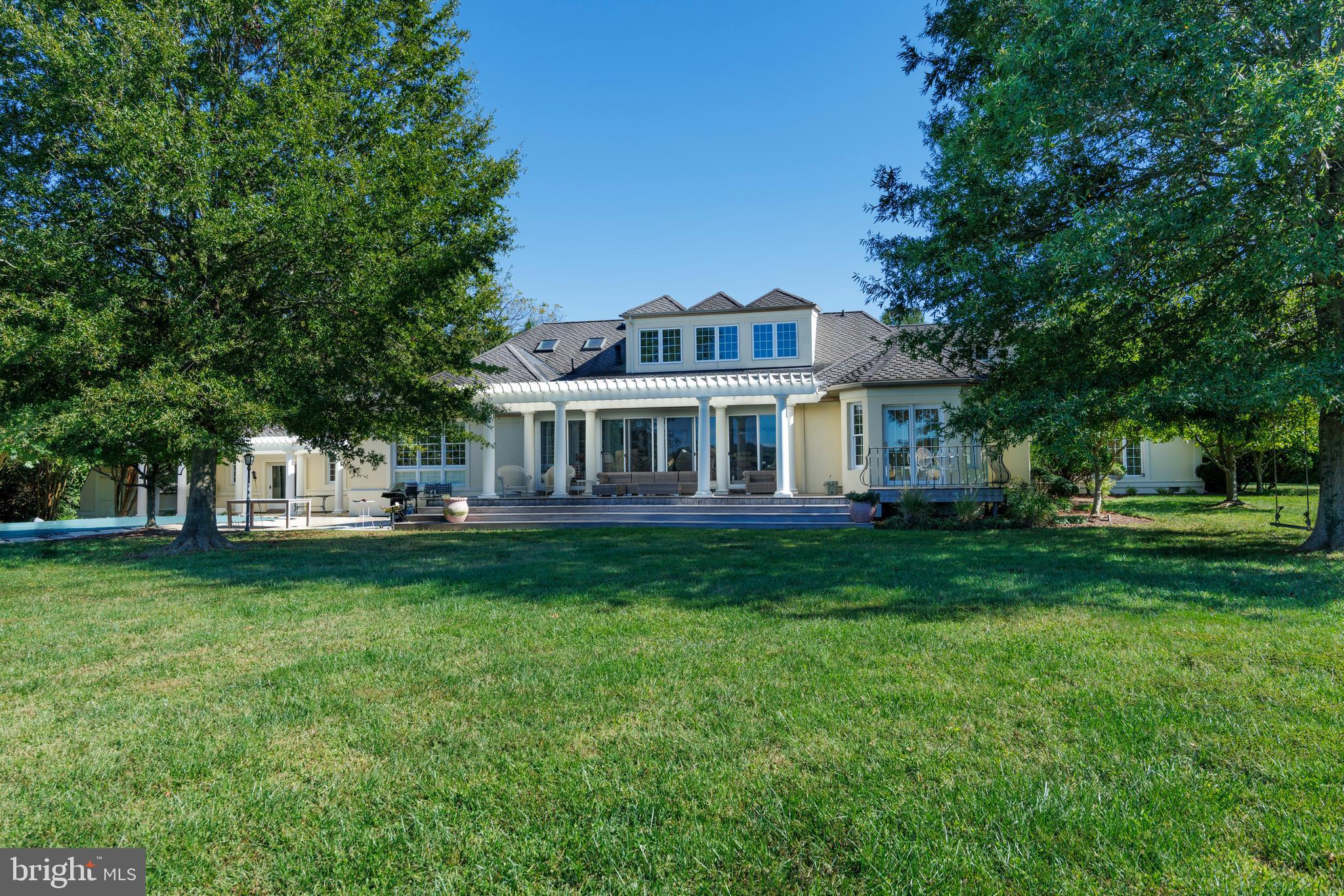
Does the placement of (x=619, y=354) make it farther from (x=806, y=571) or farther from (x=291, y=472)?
(x=806, y=571)

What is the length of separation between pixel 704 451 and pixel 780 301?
5.92 meters

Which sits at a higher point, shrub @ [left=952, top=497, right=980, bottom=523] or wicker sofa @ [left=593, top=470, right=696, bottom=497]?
wicker sofa @ [left=593, top=470, right=696, bottom=497]

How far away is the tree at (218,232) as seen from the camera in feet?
34.5

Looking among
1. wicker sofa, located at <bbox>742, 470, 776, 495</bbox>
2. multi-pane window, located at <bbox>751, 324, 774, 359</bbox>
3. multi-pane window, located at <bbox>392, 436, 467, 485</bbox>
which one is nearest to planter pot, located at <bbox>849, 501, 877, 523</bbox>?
wicker sofa, located at <bbox>742, 470, 776, 495</bbox>

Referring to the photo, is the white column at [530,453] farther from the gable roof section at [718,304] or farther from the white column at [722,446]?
the gable roof section at [718,304]

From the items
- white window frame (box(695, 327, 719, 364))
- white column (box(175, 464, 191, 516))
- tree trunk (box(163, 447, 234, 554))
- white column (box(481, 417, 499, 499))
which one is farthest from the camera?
white window frame (box(695, 327, 719, 364))

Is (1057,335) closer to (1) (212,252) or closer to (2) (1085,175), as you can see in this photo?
(2) (1085,175)

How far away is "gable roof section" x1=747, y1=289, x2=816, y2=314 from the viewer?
75.6ft

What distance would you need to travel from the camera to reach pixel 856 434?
2016 cm

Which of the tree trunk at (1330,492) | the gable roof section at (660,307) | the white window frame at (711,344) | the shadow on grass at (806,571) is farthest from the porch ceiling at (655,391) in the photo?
the tree trunk at (1330,492)

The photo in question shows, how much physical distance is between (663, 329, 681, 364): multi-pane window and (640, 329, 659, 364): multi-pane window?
244mm

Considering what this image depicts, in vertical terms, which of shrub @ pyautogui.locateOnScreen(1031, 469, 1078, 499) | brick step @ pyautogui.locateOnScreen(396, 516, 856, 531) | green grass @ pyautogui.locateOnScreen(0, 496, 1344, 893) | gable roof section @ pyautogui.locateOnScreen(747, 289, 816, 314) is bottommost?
green grass @ pyautogui.locateOnScreen(0, 496, 1344, 893)

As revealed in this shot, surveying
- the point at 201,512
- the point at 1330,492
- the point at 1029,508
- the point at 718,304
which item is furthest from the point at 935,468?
the point at 201,512

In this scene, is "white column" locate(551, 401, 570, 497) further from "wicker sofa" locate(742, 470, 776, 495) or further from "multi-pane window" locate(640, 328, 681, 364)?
"wicker sofa" locate(742, 470, 776, 495)
